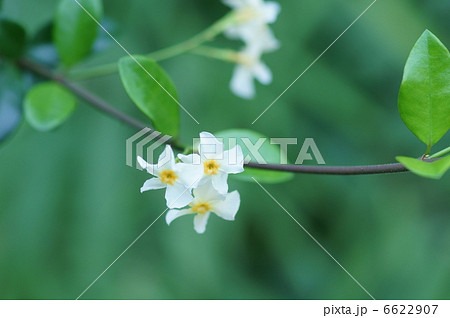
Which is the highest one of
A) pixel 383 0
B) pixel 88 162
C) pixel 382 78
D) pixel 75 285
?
pixel 383 0

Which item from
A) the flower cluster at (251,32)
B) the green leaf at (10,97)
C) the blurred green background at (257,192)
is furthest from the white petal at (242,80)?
the blurred green background at (257,192)

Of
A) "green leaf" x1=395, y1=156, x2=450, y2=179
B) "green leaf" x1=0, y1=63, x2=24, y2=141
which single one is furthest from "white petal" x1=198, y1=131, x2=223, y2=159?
"green leaf" x1=0, y1=63, x2=24, y2=141

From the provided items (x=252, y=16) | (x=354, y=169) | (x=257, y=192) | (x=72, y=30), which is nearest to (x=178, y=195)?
(x=354, y=169)

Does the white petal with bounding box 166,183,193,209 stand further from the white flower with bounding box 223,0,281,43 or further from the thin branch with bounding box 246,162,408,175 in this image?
the white flower with bounding box 223,0,281,43

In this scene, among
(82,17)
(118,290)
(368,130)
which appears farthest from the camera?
(368,130)

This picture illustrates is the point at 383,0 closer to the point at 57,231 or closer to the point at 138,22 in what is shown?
the point at 138,22

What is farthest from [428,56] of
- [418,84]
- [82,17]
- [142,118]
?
[142,118]

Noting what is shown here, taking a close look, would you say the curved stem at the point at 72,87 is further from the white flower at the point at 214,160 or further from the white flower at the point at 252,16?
the white flower at the point at 252,16

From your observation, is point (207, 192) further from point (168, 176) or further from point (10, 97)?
point (10, 97)
